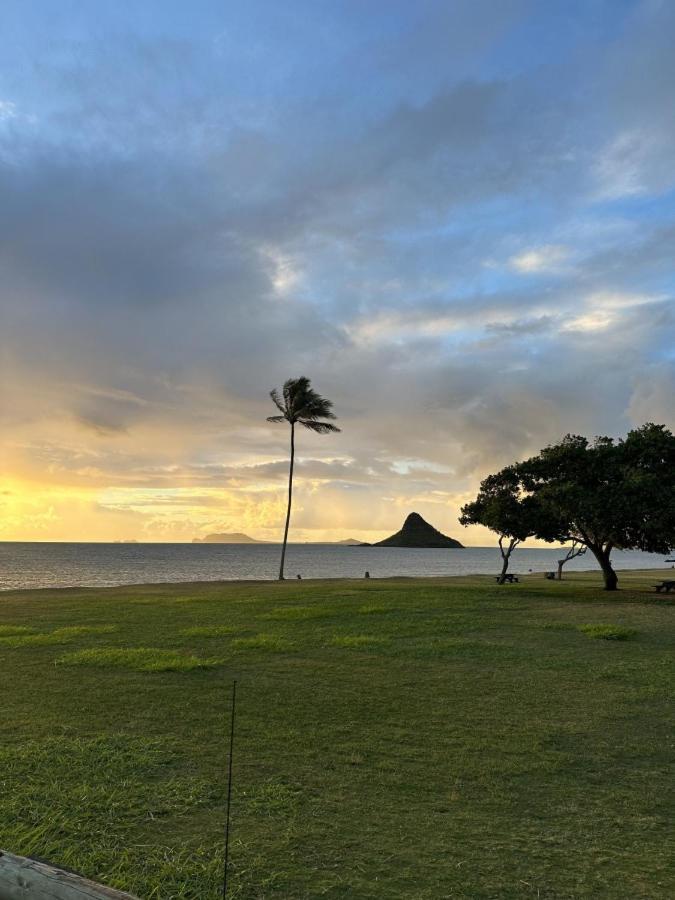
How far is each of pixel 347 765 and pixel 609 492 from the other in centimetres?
2447

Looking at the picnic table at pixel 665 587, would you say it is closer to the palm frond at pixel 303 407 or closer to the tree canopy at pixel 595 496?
the tree canopy at pixel 595 496

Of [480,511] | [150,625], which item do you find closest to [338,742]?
[150,625]

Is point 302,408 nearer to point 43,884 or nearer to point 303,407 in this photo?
point 303,407

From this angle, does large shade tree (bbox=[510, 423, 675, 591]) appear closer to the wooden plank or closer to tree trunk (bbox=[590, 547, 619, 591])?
tree trunk (bbox=[590, 547, 619, 591])

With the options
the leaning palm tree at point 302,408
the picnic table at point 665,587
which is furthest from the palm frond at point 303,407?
the picnic table at point 665,587

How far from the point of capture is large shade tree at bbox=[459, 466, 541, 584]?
33.3 meters

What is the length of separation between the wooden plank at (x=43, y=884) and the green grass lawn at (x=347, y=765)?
1.50 m

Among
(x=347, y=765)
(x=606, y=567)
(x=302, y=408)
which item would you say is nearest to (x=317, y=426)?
(x=302, y=408)

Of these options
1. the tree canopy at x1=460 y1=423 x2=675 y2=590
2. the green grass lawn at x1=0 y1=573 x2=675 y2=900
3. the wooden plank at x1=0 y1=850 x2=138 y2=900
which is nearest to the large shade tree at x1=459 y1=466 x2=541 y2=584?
the tree canopy at x1=460 y1=423 x2=675 y2=590

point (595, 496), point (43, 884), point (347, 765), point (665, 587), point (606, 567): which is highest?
point (595, 496)

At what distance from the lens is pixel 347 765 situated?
711cm

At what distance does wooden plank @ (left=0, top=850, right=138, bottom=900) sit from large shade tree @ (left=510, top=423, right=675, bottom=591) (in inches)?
1086

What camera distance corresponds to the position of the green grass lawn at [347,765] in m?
4.90

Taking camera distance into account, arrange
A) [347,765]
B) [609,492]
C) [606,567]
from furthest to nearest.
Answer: [606,567], [609,492], [347,765]
